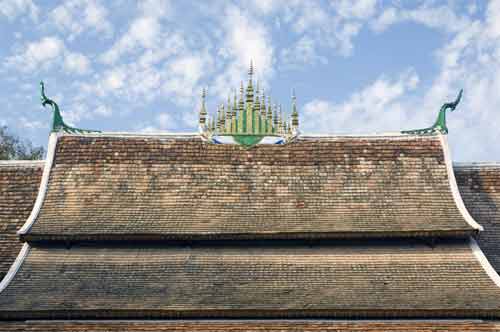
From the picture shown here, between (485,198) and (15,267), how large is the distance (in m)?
12.8

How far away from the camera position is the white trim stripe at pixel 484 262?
13.7 meters

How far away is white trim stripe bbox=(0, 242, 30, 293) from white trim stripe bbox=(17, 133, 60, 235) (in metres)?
0.50

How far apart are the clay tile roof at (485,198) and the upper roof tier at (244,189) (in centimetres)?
121

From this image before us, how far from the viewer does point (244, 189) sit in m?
16.2

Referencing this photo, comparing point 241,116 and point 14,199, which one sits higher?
point 241,116

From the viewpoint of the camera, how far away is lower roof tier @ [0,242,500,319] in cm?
1255

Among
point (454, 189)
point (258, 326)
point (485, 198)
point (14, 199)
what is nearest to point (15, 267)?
point (14, 199)

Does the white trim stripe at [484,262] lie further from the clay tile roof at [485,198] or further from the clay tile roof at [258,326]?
the clay tile roof at [258,326]

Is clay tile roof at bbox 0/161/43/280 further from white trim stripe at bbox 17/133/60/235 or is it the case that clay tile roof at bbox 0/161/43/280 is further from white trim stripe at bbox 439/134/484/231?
white trim stripe at bbox 439/134/484/231

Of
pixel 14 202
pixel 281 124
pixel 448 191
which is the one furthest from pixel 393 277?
pixel 14 202

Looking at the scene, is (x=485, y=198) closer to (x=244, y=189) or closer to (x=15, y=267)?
(x=244, y=189)

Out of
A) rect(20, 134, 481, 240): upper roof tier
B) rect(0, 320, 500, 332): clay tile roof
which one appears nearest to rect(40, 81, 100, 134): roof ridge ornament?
rect(20, 134, 481, 240): upper roof tier

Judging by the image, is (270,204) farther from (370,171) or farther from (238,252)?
(370,171)

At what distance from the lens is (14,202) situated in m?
16.6
